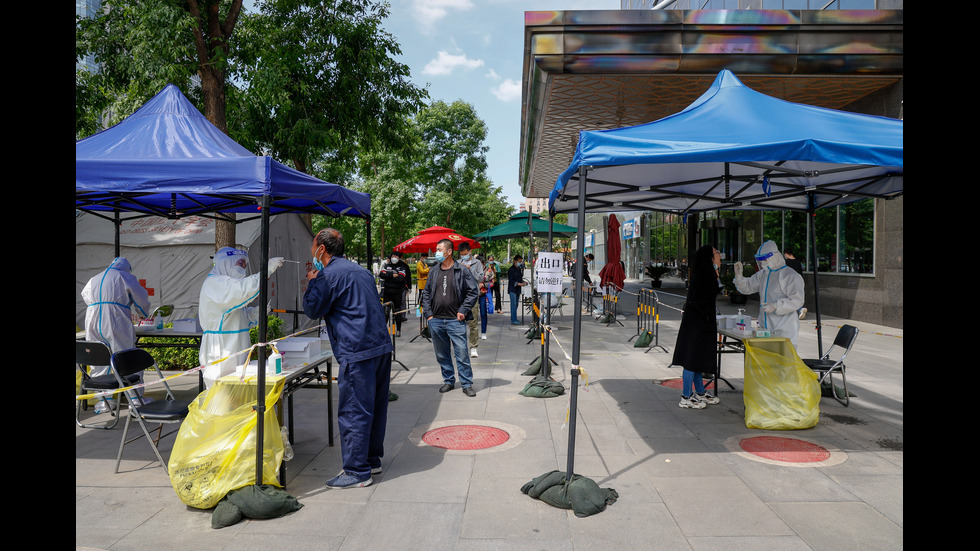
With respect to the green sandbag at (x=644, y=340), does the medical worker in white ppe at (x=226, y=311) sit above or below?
above

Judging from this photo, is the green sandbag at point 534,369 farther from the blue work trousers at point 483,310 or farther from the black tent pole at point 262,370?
the black tent pole at point 262,370

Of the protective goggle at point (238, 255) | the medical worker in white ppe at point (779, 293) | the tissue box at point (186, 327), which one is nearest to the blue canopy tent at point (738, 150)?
the medical worker in white ppe at point (779, 293)

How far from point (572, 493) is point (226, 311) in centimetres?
325

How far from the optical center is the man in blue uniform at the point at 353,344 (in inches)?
169

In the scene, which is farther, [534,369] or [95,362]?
[534,369]

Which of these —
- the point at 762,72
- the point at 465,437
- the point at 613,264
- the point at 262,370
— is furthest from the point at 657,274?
the point at 262,370

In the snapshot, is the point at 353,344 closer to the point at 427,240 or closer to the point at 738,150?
the point at 738,150

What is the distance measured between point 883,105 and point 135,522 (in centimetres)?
1609

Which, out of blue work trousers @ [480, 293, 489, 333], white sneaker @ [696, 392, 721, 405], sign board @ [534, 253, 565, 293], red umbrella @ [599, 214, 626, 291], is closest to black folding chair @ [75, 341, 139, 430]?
sign board @ [534, 253, 565, 293]

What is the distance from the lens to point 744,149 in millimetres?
4363

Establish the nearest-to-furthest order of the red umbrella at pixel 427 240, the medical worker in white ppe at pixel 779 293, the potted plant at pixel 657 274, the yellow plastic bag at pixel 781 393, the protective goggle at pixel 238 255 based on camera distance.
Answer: the protective goggle at pixel 238 255, the yellow plastic bag at pixel 781 393, the medical worker in white ppe at pixel 779 293, the red umbrella at pixel 427 240, the potted plant at pixel 657 274

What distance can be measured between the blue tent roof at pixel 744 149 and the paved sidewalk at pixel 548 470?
7.95 feet

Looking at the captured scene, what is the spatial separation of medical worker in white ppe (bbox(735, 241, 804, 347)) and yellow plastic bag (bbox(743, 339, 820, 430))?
43.5 inches
